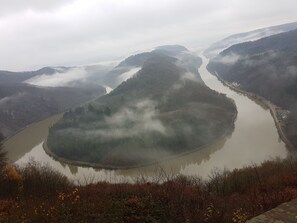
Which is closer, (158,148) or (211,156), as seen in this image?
(211,156)

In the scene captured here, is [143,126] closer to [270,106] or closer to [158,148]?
[158,148]

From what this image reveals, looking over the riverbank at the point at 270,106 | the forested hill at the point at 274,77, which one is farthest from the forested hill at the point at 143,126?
the forested hill at the point at 274,77

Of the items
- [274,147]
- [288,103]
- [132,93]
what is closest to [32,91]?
[132,93]

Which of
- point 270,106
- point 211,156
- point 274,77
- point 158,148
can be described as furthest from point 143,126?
point 274,77

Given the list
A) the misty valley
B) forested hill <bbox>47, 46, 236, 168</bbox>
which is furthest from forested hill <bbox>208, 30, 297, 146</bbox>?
forested hill <bbox>47, 46, 236, 168</bbox>

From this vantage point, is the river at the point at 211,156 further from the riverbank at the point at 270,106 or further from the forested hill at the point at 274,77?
the forested hill at the point at 274,77

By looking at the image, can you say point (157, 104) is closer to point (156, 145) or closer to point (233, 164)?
point (156, 145)

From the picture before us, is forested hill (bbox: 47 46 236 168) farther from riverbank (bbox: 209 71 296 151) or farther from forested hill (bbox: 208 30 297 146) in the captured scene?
forested hill (bbox: 208 30 297 146)
